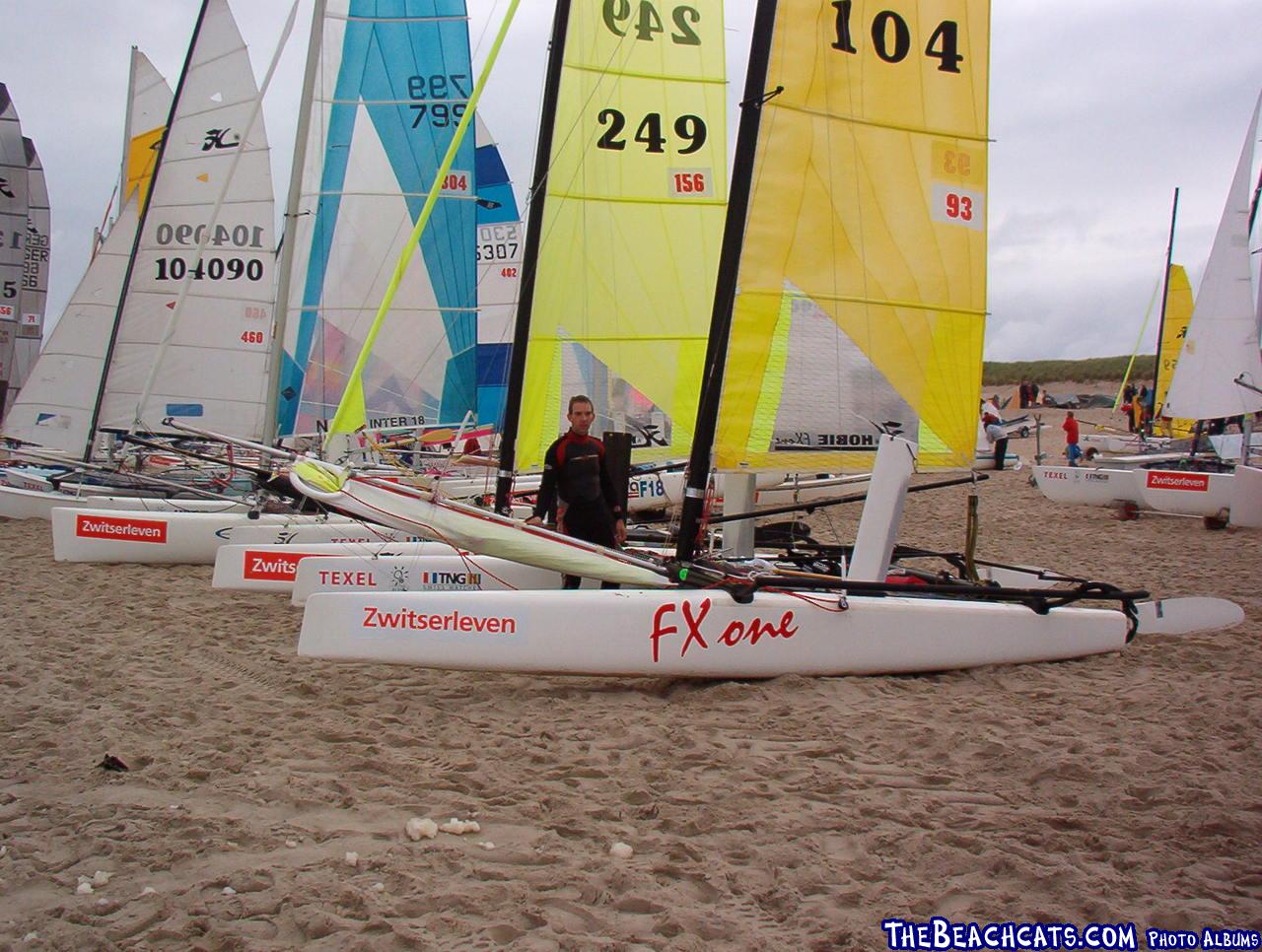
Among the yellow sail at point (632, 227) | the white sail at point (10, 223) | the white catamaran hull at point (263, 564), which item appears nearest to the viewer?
→ the white catamaran hull at point (263, 564)

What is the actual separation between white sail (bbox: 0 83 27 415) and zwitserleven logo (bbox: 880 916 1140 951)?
1754cm

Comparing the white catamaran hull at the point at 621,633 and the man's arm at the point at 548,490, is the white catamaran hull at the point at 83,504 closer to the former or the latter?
the man's arm at the point at 548,490

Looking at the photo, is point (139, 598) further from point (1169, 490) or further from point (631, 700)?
point (1169, 490)

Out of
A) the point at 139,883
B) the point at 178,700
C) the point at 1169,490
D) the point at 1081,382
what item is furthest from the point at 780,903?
the point at 1081,382

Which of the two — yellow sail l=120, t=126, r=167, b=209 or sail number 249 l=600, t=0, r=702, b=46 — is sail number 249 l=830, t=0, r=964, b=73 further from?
yellow sail l=120, t=126, r=167, b=209

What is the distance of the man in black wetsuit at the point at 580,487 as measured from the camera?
5.87m

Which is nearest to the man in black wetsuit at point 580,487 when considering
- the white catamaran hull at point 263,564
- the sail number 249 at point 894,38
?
the white catamaran hull at point 263,564

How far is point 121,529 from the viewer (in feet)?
27.8

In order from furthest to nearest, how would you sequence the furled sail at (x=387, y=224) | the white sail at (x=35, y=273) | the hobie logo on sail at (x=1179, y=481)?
1. the white sail at (x=35, y=273)
2. the hobie logo on sail at (x=1179, y=481)
3. the furled sail at (x=387, y=224)

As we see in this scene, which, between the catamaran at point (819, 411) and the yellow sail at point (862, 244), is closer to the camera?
the catamaran at point (819, 411)

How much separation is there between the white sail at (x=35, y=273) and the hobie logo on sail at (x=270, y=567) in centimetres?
1396

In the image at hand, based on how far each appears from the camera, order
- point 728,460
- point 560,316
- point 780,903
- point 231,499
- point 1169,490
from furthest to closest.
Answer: point 1169,490, point 231,499, point 560,316, point 728,460, point 780,903

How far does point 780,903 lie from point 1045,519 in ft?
36.7

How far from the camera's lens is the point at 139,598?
23.0ft
